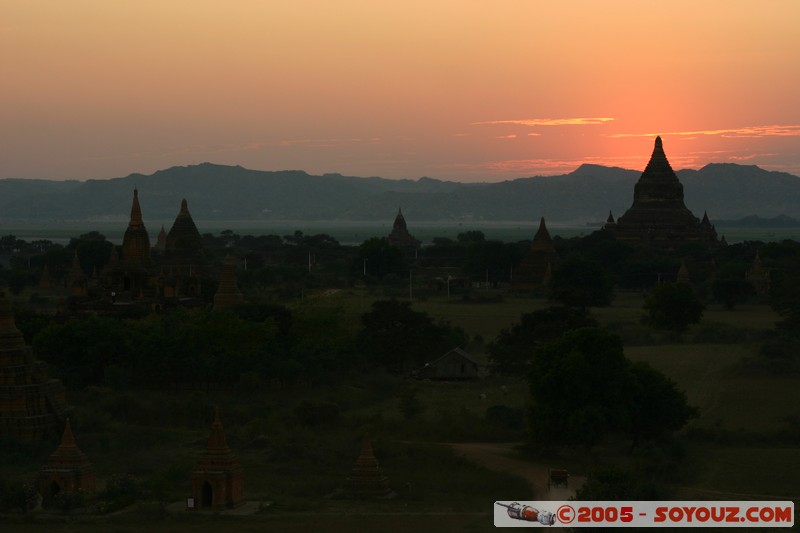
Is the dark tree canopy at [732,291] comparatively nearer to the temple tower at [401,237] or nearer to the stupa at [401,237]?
the temple tower at [401,237]

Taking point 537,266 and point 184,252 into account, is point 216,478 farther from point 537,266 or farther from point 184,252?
point 537,266

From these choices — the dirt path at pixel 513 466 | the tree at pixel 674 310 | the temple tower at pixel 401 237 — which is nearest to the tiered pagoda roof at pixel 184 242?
the tree at pixel 674 310

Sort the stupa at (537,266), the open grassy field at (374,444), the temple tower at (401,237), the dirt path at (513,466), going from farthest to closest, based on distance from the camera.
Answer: the temple tower at (401,237), the stupa at (537,266), the dirt path at (513,466), the open grassy field at (374,444)

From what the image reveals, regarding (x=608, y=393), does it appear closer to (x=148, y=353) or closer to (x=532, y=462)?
(x=532, y=462)

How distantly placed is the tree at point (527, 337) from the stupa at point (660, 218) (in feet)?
256

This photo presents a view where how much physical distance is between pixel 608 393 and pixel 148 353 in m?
16.6

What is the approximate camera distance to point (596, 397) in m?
37.7

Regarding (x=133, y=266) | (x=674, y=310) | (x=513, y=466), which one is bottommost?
(x=513, y=466)

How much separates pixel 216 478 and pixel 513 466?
792cm

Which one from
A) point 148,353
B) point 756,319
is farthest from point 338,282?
point 148,353

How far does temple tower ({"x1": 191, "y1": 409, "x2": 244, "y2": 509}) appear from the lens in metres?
31.0

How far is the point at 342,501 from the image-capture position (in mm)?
32000

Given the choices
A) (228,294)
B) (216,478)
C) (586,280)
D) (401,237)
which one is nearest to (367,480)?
(216,478)

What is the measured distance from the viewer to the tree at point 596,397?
36.8 m
